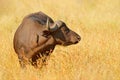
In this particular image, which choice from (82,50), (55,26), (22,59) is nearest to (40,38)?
(55,26)

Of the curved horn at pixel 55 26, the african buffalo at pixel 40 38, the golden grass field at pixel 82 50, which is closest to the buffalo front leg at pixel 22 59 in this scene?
the african buffalo at pixel 40 38

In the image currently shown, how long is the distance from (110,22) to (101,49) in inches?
184

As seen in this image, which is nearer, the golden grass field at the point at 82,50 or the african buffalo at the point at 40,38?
the golden grass field at the point at 82,50

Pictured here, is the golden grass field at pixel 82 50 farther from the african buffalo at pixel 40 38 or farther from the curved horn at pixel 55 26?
the curved horn at pixel 55 26

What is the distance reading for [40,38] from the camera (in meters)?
10.2

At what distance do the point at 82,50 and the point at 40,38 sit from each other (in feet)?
3.09

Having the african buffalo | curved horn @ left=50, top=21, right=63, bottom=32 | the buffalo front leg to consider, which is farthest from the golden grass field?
curved horn @ left=50, top=21, right=63, bottom=32

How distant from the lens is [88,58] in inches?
384

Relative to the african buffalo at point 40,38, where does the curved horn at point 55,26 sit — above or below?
above

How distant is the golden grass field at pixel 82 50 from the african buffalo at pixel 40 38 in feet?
0.69

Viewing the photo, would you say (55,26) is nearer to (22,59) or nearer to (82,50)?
(82,50)

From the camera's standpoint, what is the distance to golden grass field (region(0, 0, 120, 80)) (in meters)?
8.05

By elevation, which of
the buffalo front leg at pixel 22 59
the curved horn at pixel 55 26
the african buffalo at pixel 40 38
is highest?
the curved horn at pixel 55 26

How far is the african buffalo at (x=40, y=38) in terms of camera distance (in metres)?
10.1
